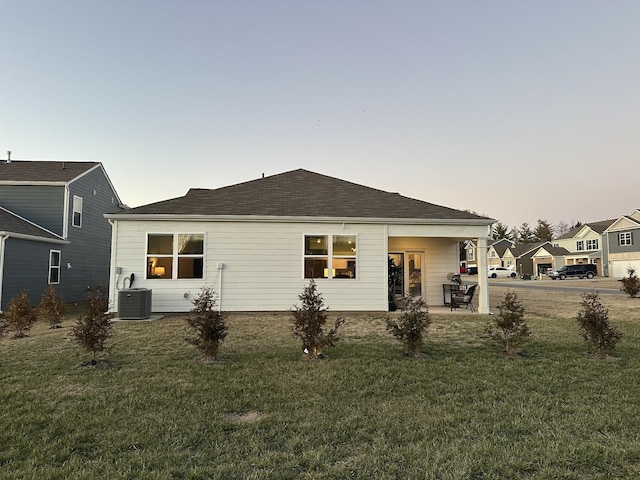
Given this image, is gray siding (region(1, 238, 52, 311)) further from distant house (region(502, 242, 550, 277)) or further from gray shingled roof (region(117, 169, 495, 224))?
distant house (region(502, 242, 550, 277))

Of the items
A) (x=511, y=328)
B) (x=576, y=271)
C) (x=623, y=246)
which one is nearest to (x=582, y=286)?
(x=576, y=271)

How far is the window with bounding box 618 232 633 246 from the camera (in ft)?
118

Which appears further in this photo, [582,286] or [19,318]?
[582,286]

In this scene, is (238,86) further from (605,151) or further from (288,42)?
(605,151)

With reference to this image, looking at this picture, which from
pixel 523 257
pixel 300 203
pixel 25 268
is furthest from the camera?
pixel 523 257

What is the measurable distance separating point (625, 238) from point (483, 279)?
3628 centimetres

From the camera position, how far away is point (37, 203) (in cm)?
1488

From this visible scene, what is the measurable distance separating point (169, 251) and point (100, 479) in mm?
8917

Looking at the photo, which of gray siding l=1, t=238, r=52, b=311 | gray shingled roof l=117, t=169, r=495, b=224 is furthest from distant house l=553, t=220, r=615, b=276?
gray siding l=1, t=238, r=52, b=311

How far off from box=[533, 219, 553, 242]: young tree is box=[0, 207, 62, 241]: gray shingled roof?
237ft

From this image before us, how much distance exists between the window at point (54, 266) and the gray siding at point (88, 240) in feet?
1.03

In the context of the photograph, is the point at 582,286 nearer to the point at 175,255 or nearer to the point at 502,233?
the point at 175,255

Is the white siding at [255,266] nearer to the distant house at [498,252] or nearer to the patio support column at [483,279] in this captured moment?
the patio support column at [483,279]

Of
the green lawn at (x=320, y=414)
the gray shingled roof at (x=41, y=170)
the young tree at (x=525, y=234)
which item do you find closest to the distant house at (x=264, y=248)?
the green lawn at (x=320, y=414)
